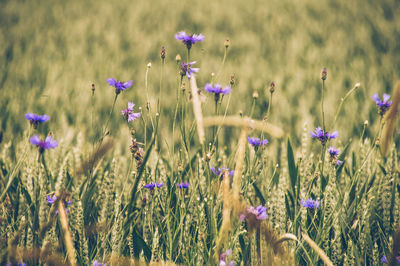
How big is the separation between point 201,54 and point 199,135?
2.67 m

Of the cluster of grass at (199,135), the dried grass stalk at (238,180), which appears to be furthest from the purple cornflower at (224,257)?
the dried grass stalk at (238,180)

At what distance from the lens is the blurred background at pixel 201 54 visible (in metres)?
2.10

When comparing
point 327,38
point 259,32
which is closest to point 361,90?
point 327,38

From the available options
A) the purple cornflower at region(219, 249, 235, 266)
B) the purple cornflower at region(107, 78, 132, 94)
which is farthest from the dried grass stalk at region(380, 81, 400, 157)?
the purple cornflower at region(107, 78, 132, 94)

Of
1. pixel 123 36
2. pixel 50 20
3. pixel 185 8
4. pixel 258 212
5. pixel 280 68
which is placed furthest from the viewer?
pixel 185 8

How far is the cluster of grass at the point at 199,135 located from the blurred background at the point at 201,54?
19 millimetres

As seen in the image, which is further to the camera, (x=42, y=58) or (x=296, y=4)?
(x=296, y=4)

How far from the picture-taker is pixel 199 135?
0.73 m

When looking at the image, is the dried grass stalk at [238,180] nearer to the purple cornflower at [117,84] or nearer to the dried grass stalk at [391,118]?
the dried grass stalk at [391,118]

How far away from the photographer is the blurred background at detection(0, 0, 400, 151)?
82.7 inches

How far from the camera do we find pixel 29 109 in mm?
2033

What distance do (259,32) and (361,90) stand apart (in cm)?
167

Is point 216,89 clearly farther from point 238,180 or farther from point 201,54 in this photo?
point 201,54

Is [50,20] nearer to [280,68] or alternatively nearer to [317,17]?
[280,68]
